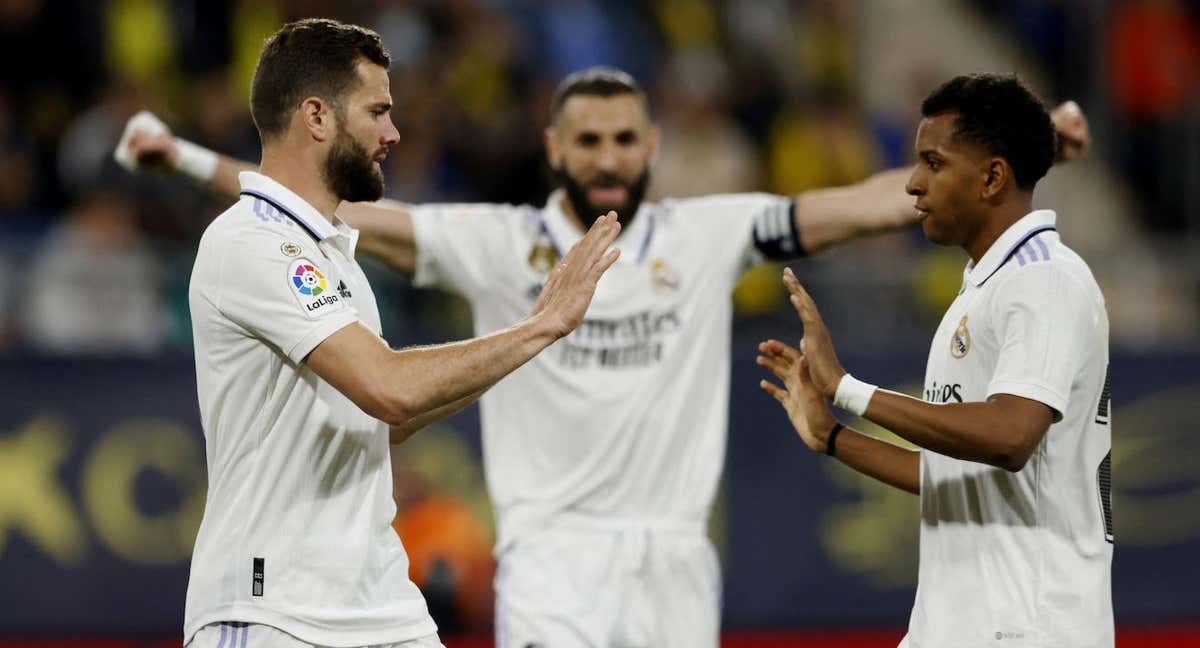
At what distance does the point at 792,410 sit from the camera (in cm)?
495

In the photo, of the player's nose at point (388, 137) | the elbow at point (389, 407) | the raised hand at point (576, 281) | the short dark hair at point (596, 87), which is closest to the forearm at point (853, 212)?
the short dark hair at point (596, 87)

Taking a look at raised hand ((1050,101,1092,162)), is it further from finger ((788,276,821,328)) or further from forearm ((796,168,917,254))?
finger ((788,276,821,328))

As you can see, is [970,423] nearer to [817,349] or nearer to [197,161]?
[817,349]

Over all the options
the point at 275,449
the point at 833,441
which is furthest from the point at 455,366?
the point at 833,441

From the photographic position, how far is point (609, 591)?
6.16 metres

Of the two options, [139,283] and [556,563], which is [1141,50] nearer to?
[139,283]

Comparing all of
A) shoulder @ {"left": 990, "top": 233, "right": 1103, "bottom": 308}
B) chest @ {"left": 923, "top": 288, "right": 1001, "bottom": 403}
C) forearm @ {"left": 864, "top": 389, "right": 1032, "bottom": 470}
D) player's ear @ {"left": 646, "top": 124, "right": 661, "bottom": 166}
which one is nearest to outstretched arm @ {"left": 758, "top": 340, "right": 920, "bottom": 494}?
chest @ {"left": 923, "top": 288, "right": 1001, "bottom": 403}

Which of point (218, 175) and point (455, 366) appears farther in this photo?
point (218, 175)

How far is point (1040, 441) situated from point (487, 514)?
21.3 feet

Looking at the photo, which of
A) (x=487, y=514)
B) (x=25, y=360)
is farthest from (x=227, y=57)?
(x=487, y=514)

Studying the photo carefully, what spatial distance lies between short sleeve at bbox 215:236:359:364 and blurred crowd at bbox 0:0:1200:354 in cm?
616

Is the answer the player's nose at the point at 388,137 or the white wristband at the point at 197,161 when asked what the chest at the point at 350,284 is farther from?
the white wristband at the point at 197,161

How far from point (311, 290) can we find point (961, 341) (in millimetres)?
1809

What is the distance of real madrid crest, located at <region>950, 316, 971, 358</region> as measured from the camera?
4816mm
